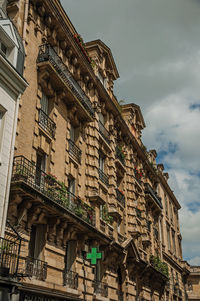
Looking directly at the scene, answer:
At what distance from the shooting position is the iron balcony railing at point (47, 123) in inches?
697

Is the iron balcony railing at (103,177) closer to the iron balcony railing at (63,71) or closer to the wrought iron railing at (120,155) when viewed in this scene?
the wrought iron railing at (120,155)

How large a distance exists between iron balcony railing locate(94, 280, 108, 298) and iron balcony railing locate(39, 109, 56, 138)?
27.2 feet

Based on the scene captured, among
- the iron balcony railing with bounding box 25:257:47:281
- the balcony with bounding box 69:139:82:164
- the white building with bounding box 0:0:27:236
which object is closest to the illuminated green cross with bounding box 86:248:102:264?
the iron balcony railing with bounding box 25:257:47:281

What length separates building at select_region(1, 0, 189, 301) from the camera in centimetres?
1455

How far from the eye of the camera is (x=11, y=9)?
17422 millimetres

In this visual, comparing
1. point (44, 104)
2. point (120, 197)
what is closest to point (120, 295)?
point (120, 197)

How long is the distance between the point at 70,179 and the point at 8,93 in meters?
7.17

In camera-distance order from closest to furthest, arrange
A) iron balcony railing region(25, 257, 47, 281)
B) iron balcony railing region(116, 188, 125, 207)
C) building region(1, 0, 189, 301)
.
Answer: iron balcony railing region(25, 257, 47, 281)
building region(1, 0, 189, 301)
iron balcony railing region(116, 188, 125, 207)

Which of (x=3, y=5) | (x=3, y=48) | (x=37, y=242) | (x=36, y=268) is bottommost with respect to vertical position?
(x=36, y=268)

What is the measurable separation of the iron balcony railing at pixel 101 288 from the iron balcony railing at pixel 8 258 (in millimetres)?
8208

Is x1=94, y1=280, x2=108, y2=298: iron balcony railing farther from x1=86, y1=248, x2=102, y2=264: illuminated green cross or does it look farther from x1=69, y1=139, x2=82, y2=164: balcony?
x1=69, y1=139, x2=82, y2=164: balcony

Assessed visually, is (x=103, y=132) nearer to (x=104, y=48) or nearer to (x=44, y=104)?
(x=104, y=48)

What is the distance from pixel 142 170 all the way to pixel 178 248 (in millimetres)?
16830

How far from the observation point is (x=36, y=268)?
14586 millimetres
